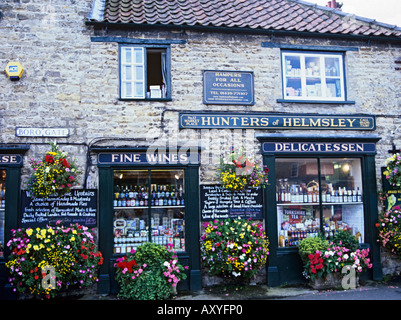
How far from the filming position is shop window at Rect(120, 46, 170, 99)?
8.79 meters

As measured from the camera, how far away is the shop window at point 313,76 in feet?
31.0

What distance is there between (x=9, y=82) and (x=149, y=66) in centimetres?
322

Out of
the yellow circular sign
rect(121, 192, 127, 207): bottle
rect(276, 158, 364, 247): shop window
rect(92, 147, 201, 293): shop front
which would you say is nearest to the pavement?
rect(92, 147, 201, 293): shop front

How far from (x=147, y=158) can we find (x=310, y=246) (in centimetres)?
426

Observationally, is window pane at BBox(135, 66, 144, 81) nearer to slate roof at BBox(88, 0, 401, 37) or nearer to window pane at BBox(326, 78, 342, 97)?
slate roof at BBox(88, 0, 401, 37)

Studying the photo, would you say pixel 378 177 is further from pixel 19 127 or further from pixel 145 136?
pixel 19 127

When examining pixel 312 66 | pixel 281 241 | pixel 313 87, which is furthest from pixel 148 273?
pixel 312 66

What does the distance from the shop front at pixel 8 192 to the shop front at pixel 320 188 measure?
559 cm

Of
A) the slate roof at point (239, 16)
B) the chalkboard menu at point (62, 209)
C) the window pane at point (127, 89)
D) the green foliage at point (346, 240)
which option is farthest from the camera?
the slate roof at point (239, 16)

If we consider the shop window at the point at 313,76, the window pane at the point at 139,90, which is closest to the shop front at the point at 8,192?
the window pane at the point at 139,90

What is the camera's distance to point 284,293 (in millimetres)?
8102

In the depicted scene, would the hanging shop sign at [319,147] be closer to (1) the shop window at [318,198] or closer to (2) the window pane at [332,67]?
(1) the shop window at [318,198]

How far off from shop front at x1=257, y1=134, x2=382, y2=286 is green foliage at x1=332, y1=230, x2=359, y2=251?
0.37m
